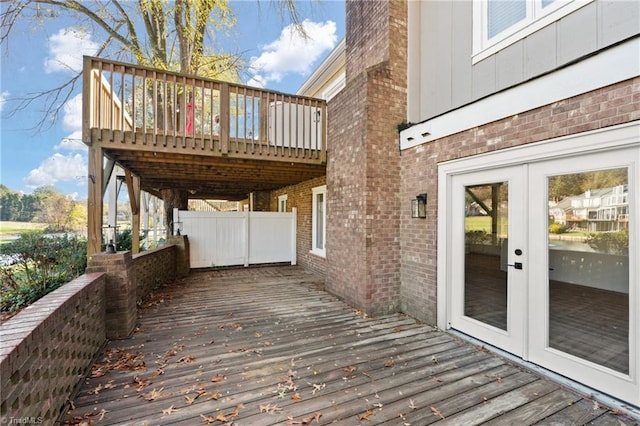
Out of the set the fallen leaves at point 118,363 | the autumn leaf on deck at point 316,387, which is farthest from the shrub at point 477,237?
the fallen leaves at point 118,363

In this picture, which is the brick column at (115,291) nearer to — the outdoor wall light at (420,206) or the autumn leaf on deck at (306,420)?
the autumn leaf on deck at (306,420)

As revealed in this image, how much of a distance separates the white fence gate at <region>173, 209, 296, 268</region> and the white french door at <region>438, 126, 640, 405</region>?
6067 mm

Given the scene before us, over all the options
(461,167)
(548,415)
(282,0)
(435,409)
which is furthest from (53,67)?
(548,415)

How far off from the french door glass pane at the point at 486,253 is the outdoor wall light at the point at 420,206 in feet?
1.90

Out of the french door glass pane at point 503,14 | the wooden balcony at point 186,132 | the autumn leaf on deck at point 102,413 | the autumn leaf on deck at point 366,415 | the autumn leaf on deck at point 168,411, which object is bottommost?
the autumn leaf on deck at point 366,415

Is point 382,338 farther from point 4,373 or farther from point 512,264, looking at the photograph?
point 4,373

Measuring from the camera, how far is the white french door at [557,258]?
95.3 inches

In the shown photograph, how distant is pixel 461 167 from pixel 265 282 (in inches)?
187

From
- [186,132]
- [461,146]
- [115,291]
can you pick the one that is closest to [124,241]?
[186,132]

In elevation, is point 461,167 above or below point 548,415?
above

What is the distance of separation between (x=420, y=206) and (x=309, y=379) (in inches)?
106

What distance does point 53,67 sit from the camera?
8555 mm

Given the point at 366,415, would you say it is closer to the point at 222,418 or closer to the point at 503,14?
the point at 222,418

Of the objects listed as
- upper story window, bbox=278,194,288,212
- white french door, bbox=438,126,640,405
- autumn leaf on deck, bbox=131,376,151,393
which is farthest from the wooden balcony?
white french door, bbox=438,126,640,405
